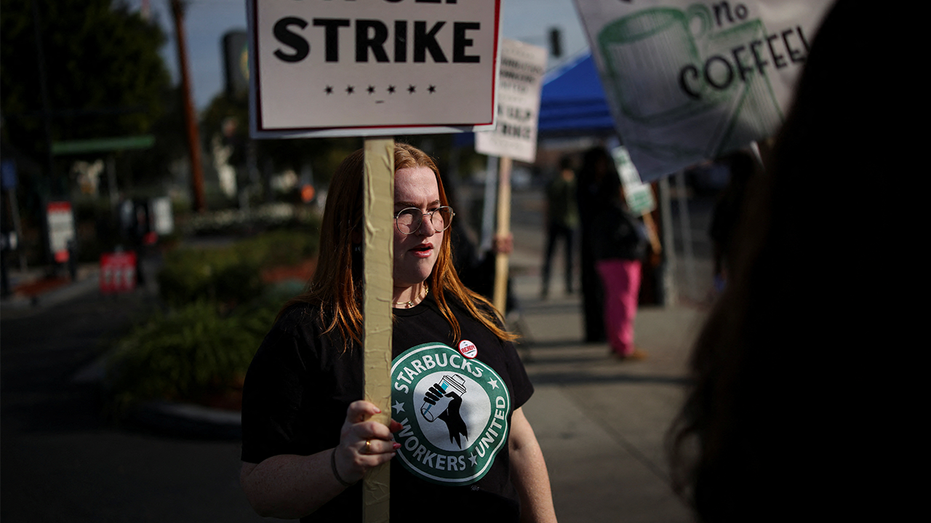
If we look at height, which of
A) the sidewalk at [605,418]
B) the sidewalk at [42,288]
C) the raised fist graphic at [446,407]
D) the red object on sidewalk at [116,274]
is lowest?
the sidewalk at [42,288]

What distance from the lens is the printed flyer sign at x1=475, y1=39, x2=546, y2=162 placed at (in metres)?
5.45

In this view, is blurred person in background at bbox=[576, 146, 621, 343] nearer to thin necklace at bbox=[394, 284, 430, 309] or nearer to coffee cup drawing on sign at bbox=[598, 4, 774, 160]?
coffee cup drawing on sign at bbox=[598, 4, 774, 160]

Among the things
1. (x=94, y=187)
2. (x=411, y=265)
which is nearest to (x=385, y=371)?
(x=411, y=265)

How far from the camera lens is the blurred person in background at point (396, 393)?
1.67 m

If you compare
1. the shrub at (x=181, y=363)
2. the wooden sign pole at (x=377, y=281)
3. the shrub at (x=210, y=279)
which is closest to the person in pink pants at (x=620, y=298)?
the shrub at (x=181, y=363)

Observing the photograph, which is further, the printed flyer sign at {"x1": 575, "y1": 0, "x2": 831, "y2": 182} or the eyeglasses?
the printed flyer sign at {"x1": 575, "y1": 0, "x2": 831, "y2": 182}

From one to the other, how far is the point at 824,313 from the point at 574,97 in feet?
23.4

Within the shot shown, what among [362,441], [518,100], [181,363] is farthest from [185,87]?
[362,441]

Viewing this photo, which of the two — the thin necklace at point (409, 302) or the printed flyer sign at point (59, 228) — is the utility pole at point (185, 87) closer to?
the printed flyer sign at point (59, 228)

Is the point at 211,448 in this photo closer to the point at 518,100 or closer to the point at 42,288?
the point at 518,100

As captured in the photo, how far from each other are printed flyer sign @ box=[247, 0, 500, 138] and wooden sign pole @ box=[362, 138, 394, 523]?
9cm

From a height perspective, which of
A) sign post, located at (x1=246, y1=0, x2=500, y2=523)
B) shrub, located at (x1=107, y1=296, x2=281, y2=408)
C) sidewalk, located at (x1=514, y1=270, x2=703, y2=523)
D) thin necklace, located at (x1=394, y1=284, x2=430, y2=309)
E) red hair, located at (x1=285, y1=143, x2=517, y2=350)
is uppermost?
sign post, located at (x1=246, y1=0, x2=500, y2=523)

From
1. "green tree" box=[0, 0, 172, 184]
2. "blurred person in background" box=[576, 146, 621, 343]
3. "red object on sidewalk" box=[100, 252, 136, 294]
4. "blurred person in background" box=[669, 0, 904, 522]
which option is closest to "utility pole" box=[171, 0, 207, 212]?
"green tree" box=[0, 0, 172, 184]

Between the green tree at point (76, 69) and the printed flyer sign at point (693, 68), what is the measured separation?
15.0 metres
